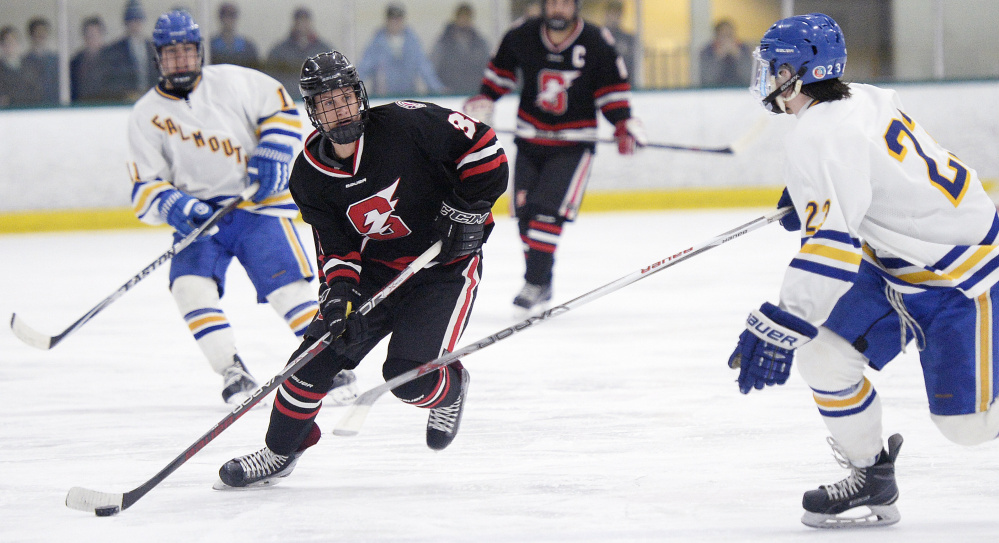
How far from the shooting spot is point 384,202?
8.06ft

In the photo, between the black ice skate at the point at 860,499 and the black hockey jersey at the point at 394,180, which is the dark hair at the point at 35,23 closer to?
the black hockey jersey at the point at 394,180

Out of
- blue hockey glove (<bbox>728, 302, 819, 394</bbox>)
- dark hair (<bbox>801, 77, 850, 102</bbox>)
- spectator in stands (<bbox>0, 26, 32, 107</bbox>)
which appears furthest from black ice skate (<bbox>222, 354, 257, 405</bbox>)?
spectator in stands (<bbox>0, 26, 32, 107</bbox>)

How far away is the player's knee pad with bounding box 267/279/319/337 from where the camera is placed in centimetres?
323

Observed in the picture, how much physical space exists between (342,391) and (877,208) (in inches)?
66.4

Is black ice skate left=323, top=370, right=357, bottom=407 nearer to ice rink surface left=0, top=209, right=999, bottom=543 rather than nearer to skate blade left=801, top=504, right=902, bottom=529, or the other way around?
ice rink surface left=0, top=209, right=999, bottom=543

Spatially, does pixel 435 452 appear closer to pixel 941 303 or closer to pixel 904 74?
pixel 941 303

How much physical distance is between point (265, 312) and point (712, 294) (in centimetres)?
181

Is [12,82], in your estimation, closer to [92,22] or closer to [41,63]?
[41,63]

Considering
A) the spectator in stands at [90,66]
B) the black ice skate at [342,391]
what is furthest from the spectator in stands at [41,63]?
the black ice skate at [342,391]

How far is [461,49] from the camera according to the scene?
766cm

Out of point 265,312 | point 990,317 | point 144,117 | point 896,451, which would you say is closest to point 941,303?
point 990,317

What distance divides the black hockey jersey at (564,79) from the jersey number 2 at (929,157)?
2807mm

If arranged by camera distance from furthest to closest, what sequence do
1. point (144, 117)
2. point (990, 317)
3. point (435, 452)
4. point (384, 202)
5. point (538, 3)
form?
point (538, 3) < point (144, 117) < point (435, 452) < point (384, 202) < point (990, 317)

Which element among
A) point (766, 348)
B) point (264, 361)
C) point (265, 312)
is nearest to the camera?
point (766, 348)
